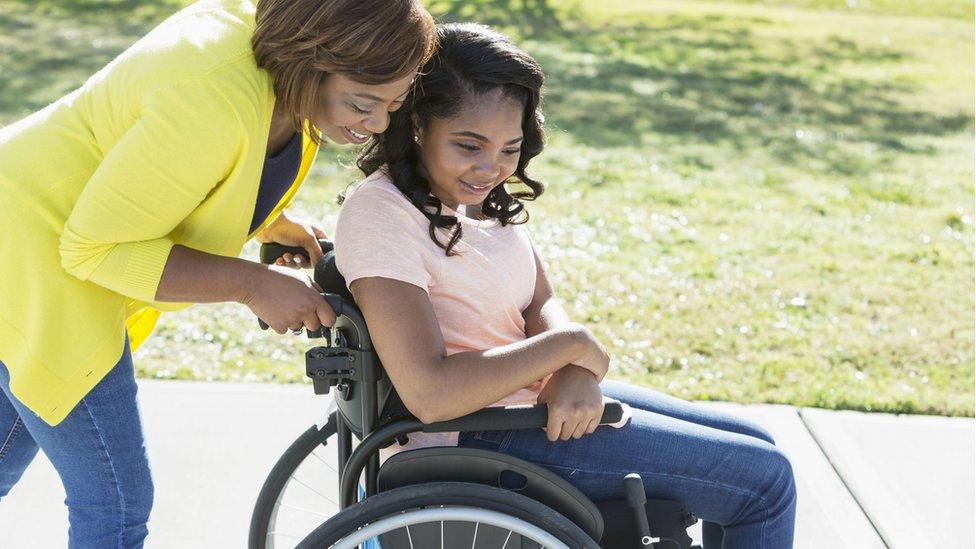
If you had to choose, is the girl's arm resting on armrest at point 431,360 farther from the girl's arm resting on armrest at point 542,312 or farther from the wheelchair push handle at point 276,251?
the wheelchair push handle at point 276,251

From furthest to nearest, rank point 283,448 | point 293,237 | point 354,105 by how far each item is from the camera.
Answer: point 283,448
point 293,237
point 354,105

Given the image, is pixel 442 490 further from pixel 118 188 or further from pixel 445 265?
pixel 118 188

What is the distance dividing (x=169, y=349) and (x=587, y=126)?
448cm

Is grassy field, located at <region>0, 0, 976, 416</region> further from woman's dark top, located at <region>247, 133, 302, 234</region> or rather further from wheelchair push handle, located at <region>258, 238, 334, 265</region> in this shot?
woman's dark top, located at <region>247, 133, 302, 234</region>

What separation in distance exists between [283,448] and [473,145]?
1.66 m

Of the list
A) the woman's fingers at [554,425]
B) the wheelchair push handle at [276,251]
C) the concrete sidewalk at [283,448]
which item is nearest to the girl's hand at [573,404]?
the woman's fingers at [554,425]

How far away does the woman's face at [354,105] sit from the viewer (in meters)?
1.97

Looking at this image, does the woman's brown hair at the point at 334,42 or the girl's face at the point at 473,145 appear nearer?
the woman's brown hair at the point at 334,42

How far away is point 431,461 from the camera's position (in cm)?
204

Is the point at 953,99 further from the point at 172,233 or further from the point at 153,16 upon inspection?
the point at 172,233

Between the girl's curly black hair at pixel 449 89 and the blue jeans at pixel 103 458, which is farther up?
the girl's curly black hair at pixel 449 89

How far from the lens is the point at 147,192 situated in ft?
6.20

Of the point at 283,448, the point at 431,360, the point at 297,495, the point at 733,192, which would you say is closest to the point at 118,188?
the point at 431,360

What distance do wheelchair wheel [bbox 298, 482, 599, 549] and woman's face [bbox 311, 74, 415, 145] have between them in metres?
0.65
